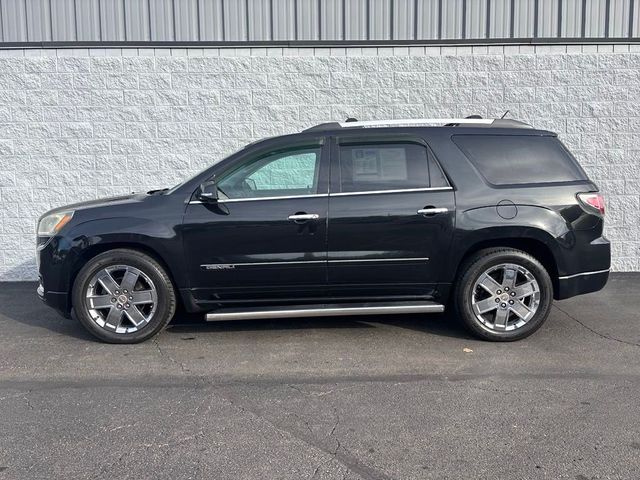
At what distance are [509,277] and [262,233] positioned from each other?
2.18m

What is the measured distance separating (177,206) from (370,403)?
2404mm

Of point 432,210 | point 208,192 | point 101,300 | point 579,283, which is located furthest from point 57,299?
point 579,283

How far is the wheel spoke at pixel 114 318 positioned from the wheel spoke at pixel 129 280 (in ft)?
0.73

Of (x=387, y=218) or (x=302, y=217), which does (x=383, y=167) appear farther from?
(x=302, y=217)

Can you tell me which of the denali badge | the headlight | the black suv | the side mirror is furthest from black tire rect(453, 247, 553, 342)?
the headlight

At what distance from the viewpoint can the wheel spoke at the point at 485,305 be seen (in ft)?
18.1

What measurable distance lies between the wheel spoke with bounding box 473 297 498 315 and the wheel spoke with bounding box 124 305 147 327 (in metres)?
2.91

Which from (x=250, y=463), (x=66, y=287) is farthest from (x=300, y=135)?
(x=250, y=463)

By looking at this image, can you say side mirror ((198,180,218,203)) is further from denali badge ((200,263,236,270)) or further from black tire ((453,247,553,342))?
black tire ((453,247,553,342))

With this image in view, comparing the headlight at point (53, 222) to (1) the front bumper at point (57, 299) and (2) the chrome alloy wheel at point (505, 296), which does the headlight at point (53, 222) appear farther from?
(2) the chrome alloy wheel at point (505, 296)

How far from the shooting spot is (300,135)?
5617 millimetres

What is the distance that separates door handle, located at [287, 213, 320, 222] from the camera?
5367mm

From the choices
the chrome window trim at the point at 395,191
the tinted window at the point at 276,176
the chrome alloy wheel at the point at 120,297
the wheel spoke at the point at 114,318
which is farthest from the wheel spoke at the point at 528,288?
the wheel spoke at the point at 114,318

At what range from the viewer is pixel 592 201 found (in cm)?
550
